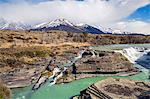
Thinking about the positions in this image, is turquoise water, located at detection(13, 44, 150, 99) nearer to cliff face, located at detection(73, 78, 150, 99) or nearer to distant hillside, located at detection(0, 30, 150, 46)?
cliff face, located at detection(73, 78, 150, 99)

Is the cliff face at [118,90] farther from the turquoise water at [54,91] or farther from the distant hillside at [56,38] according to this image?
the distant hillside at [56,38]

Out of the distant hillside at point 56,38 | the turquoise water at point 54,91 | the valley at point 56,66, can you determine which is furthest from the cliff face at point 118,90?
the distant hillside at point 56,38

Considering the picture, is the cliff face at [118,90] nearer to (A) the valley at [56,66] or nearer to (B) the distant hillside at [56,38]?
(A) the valley at [56,66]

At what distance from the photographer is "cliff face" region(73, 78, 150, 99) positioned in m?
40.1

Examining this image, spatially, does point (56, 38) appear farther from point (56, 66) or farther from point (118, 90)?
point (118, 90)

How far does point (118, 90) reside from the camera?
138 feet

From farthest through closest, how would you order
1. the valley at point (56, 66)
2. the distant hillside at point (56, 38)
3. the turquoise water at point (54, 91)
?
1. the distant hillside at point (56, 38)
2. the valley at point (56, 66)
3. the turquoise water at point (54, 91)

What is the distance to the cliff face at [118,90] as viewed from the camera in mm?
40112

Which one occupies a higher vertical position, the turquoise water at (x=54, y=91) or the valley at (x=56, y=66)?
the valley at (x=56, y=66)

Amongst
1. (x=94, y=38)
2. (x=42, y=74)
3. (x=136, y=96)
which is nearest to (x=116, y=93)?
(x=136, y=96)

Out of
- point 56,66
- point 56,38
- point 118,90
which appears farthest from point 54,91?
point 56,38

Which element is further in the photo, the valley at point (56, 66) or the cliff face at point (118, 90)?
the valley at point (56, 66)

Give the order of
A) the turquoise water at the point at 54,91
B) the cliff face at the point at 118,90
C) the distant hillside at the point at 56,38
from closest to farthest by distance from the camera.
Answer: the cliff face at the point at 118,90
the turquoise water at the point at 54,91
the distant hillside at the point at 56,38

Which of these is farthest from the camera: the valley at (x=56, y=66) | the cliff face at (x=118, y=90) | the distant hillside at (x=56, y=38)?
the distant hillside at (x=56, y=38)
